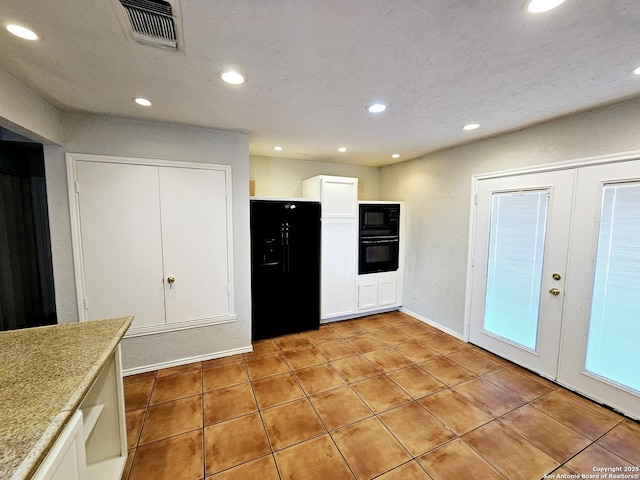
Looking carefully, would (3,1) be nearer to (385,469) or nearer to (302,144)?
(302,144)

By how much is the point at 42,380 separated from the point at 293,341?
8.35 ft

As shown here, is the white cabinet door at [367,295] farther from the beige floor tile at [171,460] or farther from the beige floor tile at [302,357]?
the beige floor tile at [171,460]

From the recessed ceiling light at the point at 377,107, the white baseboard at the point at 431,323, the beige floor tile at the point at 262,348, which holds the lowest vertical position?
the beige floor tile at the point at 262,348

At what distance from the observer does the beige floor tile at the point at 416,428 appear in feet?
6.00

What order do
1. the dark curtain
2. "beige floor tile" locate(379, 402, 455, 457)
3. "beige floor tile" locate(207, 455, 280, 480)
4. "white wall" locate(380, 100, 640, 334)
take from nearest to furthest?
"beige floor tile" locate(207, 455, 280, 480) < "beige floor tile" locate(379, 402, 455, 457) < "white wall" locate(380, 100, 640, 334) < the dark curtain

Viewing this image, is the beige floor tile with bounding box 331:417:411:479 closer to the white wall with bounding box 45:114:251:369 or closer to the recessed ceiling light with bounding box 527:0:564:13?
the white wall with bounding box 45:114:251:369

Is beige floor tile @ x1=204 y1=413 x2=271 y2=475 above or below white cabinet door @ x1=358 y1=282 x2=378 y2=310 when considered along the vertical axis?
below

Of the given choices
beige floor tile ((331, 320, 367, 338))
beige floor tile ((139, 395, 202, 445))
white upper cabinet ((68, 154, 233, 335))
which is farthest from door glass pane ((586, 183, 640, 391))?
white upper cabinet ((68, 154, 233, 335))

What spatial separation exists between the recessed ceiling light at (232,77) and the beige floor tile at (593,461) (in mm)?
3273

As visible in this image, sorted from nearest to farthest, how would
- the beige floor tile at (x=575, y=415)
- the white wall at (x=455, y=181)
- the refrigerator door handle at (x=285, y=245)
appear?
the beige floor tile at (x=575, y=415) < the white wall at (x=455, y=181) < the refrigerator door handle at (x=285, y=245)

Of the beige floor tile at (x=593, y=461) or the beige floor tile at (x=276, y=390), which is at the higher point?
the beige floor tile at (x=593, y=461)

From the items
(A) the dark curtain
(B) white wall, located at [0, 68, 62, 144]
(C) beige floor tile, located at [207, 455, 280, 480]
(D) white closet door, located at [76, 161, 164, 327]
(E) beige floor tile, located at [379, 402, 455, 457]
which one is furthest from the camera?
(A) the dark curtain

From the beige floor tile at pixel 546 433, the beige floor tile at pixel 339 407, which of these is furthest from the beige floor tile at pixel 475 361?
the beige floor tile at pixel 339 407

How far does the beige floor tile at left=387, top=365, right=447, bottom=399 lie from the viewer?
7.89ft
